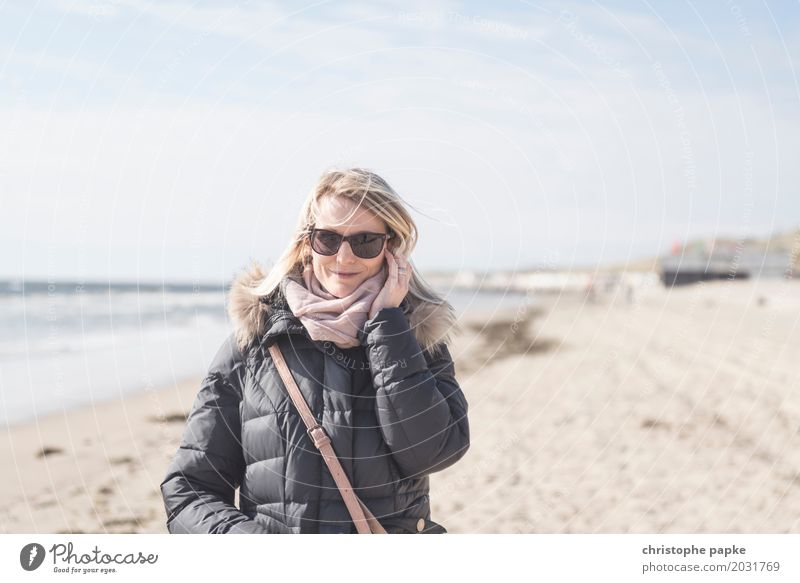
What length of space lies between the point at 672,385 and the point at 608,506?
6.51m

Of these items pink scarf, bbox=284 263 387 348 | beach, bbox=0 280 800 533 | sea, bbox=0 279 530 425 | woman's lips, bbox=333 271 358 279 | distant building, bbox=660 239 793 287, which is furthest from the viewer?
distant building, bbox=660 239 793 287

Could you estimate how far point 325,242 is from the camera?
2908 millimetres

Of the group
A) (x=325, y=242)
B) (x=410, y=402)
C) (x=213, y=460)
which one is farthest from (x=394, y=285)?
(x=213, y=460)

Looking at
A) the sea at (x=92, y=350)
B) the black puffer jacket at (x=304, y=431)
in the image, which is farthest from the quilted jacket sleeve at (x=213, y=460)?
the sea at (x=92, y=350)

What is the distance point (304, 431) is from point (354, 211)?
81 centimetres

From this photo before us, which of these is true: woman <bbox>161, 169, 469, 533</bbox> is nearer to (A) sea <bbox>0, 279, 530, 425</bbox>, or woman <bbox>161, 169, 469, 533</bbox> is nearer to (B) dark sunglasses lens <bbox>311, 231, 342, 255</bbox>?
(B) dark sunglasses lens <bbox>311, 231, 342, 255</bbox>

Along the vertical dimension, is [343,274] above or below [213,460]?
above

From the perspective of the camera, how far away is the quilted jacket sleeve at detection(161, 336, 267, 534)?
2.81m

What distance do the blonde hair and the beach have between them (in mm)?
841

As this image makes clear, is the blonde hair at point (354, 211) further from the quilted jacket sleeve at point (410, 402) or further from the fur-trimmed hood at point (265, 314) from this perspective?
the quilted jacket sleeve at point (410, 402)

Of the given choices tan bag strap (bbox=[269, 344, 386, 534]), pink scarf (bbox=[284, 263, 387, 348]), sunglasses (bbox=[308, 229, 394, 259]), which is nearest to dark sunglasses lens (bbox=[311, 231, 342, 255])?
sunglasses (bbox=[308, 229, 394, 259])

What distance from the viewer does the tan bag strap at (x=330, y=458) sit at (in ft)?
8.86

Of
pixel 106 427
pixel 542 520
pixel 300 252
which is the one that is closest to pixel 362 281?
pixel 300 252

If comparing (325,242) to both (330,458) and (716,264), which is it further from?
(716,264)
